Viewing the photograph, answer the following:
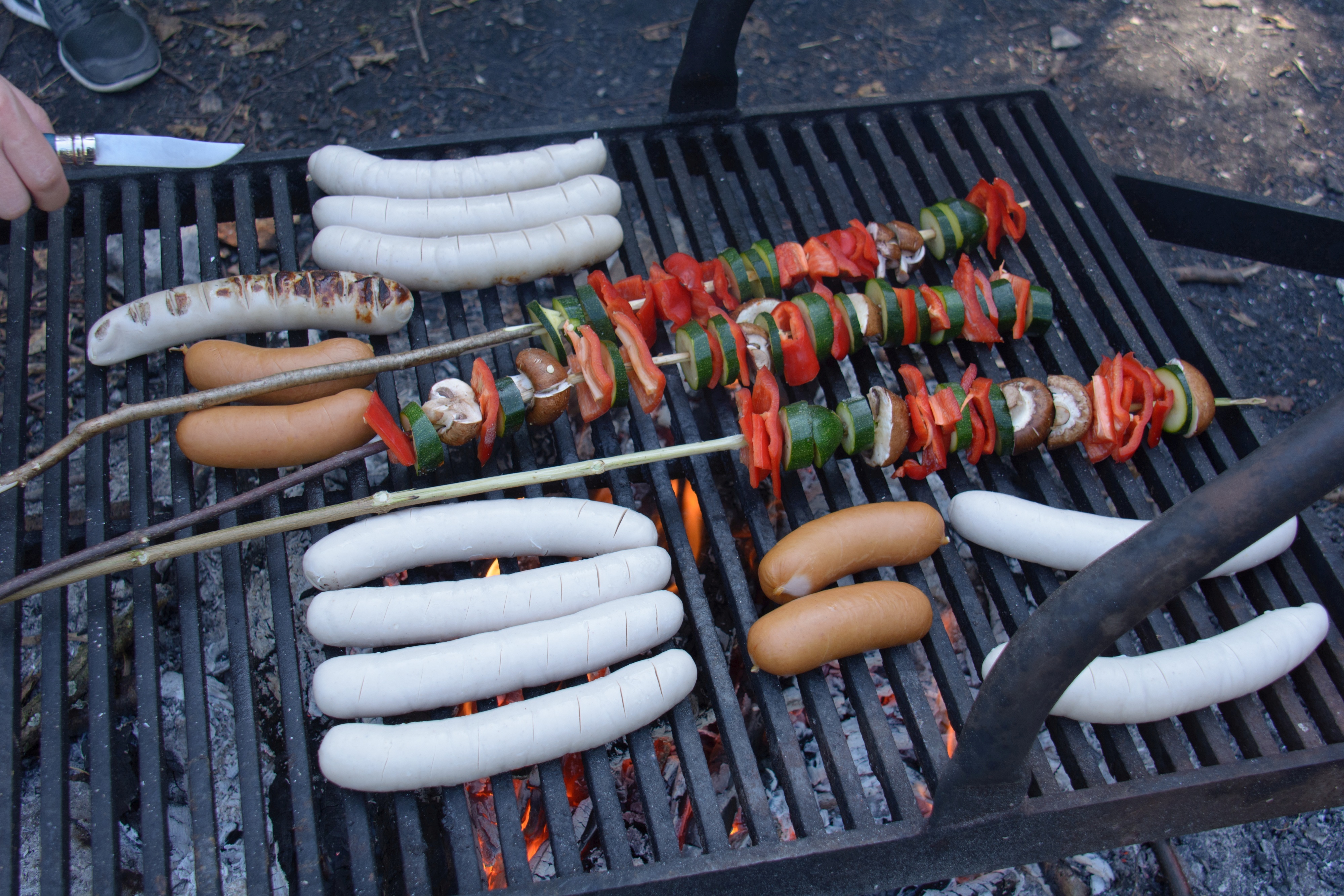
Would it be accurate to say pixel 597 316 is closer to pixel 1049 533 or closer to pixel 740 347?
pixel 740 347

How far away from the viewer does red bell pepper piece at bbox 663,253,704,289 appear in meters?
3.41

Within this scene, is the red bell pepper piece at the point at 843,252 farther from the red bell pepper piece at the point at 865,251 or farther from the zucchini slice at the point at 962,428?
the zucchini slice at the point at 962,428

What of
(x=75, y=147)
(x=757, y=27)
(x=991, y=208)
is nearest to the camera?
(x=75, y=147)

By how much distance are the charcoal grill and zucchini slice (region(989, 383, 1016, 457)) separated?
18cm

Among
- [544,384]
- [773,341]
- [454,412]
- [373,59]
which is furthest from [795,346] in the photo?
[373,59]

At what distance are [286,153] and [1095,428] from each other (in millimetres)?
3458

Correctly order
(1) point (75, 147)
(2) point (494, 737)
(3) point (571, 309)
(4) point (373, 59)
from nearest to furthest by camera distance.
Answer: (2) point (494, 737) < (1) point (75, 147) < (3) point (571, 309) < (4) point (373, 59)

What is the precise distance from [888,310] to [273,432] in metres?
2.27

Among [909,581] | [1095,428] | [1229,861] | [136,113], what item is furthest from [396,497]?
[136,113]

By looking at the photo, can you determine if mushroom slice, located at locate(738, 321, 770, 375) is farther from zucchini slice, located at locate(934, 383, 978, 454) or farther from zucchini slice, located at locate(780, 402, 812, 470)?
zucchini slice, located at locate(934, 383, 978, 454)

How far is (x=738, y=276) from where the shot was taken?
136 inches

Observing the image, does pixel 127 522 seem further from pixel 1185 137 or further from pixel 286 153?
pixel 1185 137

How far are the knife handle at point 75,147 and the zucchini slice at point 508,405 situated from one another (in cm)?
174

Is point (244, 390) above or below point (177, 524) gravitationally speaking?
above
